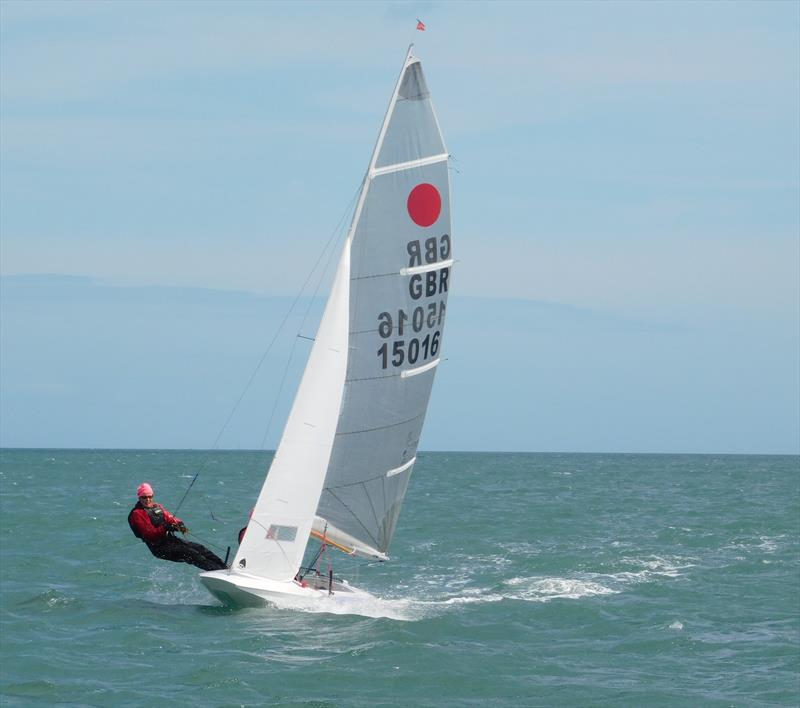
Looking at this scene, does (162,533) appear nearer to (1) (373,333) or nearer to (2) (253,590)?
(2) (253,590)

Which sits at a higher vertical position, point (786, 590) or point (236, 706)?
point (236, 706)

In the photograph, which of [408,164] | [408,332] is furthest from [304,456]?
[408,164]

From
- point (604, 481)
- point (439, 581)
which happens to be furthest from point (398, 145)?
point (604, 481)

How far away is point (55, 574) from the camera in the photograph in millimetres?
20969

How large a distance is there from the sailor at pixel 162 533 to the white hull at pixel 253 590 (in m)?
0.45

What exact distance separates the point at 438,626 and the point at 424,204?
213 inches

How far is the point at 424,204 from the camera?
15742 mm

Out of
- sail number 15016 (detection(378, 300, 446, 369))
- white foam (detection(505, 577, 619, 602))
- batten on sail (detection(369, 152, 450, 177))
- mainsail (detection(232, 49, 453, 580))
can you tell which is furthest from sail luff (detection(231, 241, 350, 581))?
white foam (detection(505, 577, 619, 602))

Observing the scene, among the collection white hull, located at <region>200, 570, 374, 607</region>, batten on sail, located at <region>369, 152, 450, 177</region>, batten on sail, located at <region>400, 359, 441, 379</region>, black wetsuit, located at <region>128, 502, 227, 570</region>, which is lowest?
white hull, located at <region>200, 570, 374, 607</region>

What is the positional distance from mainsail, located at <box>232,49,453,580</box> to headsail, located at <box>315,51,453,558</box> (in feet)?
0.04

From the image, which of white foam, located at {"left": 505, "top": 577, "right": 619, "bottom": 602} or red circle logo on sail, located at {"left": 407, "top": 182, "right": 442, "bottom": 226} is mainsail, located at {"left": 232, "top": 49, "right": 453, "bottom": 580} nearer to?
red circle logo on sail, located at {"left": 407, "top": 182, "right": 442, "bottom": 226}

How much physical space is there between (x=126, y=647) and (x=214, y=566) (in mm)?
2054

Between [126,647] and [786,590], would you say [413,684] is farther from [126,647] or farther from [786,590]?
[786,590]

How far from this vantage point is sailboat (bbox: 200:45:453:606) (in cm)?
1560
